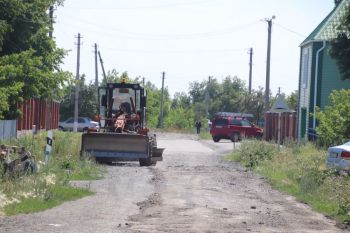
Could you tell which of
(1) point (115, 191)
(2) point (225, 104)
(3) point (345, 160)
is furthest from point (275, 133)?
(2) point (225, 104)

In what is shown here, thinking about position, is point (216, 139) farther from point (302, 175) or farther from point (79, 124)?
point (302, 175)

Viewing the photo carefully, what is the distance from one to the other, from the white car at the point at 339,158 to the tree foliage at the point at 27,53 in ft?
38.7

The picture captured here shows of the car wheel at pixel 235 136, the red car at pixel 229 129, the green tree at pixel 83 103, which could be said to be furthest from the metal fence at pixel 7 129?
the green tree at pixel 83 103

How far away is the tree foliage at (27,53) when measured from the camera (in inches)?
1172

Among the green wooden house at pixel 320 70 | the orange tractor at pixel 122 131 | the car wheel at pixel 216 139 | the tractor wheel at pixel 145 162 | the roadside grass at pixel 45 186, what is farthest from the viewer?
the car wheel at pixel 216 139

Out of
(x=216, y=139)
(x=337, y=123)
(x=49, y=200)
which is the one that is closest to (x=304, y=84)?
(x=216, y=139)

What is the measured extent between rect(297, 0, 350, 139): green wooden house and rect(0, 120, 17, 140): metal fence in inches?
641

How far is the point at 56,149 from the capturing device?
26781 mm

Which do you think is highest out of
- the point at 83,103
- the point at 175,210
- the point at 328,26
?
the point at 328,26

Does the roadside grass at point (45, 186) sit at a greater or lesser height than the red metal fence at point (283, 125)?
lesser

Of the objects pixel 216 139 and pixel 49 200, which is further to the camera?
pixel 216 139

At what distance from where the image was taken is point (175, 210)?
14484 mm

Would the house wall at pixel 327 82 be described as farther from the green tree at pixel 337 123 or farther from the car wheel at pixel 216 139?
the car wheel at pixel 216 139

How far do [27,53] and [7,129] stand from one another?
27.1ft
